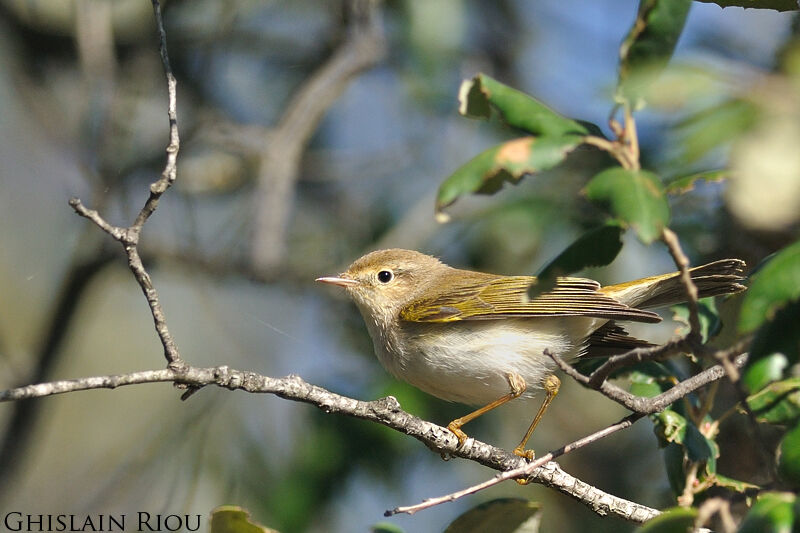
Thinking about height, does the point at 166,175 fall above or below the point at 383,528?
above

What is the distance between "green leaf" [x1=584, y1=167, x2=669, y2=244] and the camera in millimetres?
1439

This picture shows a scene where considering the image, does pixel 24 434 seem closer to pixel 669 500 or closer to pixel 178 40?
pixel 178 40

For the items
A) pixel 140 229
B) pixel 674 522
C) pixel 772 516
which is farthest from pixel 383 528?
pixel 772 516

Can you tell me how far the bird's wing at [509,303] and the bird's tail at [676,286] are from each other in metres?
0.08

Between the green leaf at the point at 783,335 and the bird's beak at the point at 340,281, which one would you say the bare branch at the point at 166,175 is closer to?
the green leaf at the point at 783,335

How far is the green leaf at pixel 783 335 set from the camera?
4.42 feet

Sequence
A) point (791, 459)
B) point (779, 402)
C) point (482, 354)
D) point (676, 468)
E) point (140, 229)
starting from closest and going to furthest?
point (791, 459)
point (140, 229)
point (779, 402)
point (676, 468)
point (482, 354)

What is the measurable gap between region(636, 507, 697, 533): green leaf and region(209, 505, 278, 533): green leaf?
2.84ft

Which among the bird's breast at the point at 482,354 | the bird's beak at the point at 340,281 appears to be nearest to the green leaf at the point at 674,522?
the bird's breast at the point at 482,354

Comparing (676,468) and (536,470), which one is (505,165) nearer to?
(536,470)

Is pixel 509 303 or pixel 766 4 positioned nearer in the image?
pixel 766 4

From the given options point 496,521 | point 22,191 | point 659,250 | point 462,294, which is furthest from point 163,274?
point 496,521

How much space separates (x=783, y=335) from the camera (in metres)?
1.35

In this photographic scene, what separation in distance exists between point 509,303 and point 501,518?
→ 3.39 ft
